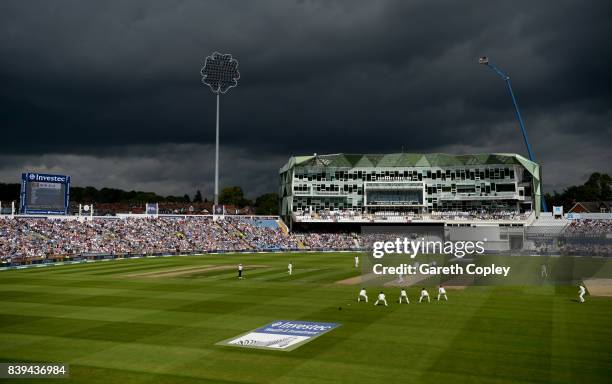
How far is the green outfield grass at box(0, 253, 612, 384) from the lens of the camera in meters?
17.0

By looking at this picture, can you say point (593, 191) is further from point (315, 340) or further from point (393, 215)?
point (315, 340)

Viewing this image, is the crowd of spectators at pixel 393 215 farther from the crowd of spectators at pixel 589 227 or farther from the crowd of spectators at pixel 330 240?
the crowd of spectators at pixel 589 227

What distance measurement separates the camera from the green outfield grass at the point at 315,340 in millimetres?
16969

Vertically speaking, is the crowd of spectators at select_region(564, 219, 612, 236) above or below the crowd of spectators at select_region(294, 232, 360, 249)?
above

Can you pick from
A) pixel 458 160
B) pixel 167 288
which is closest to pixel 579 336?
pixel 167 288

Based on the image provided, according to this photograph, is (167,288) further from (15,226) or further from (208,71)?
(208,71)

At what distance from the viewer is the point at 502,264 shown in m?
43.9

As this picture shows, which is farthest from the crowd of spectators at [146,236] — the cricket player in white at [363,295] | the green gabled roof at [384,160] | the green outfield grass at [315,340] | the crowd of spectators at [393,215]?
the cricket player in white at [363,295]

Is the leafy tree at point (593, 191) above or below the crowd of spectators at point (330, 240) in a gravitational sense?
above

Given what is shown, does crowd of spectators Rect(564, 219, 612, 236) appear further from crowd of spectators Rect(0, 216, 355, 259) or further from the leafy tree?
the leafy tree

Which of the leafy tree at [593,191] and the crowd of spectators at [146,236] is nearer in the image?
the crowd of spectators at [146,236]

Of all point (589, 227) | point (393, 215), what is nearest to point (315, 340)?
point (589, 227)

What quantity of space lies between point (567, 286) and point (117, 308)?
33.1 meters

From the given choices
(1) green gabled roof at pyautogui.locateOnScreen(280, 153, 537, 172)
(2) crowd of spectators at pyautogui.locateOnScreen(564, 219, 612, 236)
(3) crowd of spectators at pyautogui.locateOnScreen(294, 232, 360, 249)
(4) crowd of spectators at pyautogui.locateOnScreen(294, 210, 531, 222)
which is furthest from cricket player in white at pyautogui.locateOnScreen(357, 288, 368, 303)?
(1) green gabled roof at pyautogui.locateOnScreen(280, 153, 537, 172)
